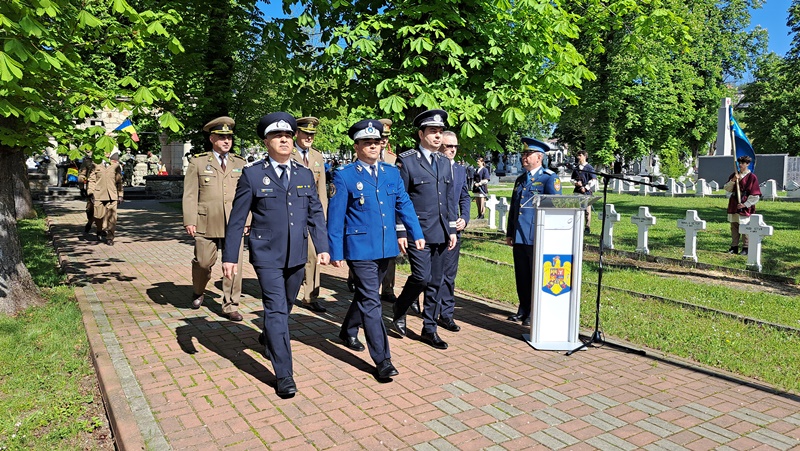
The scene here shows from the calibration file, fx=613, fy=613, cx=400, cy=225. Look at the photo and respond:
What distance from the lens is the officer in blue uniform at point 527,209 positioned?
6730 mm

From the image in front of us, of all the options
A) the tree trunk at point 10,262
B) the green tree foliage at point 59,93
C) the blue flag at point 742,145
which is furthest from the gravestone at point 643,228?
the tree trunk at point 10,262

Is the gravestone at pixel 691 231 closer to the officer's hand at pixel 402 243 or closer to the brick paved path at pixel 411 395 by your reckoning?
the brick paved path at pixel 411 395

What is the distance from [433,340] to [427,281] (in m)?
0.60

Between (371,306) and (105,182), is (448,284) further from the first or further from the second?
(105,182)

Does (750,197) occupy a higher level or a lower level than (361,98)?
lower

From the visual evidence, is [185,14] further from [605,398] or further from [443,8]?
[605,398]

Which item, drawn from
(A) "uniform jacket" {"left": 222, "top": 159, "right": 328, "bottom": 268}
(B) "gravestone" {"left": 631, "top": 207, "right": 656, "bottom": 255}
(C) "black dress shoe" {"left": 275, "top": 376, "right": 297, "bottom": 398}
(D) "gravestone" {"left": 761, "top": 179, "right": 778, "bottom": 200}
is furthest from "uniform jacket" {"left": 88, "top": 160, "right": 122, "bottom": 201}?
(D) "gravestone" {"left": 761, "top": 179, "right": 778, "bottom": 200}

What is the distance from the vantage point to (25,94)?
5586mm

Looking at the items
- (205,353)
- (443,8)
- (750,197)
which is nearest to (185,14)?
(443,8)

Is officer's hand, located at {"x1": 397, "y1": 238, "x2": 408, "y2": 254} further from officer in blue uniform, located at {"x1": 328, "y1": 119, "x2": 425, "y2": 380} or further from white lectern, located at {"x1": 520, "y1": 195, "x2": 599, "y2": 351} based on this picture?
white lectern, located at {"x1": 520, "y1": 195, "x2": 599, "y2": 351}

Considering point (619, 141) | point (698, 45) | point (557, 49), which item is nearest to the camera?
point (557, 49)

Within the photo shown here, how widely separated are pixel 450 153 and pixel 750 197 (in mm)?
7813

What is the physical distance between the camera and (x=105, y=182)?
13625mm

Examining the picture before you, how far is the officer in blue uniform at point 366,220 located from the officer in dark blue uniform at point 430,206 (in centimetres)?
77
